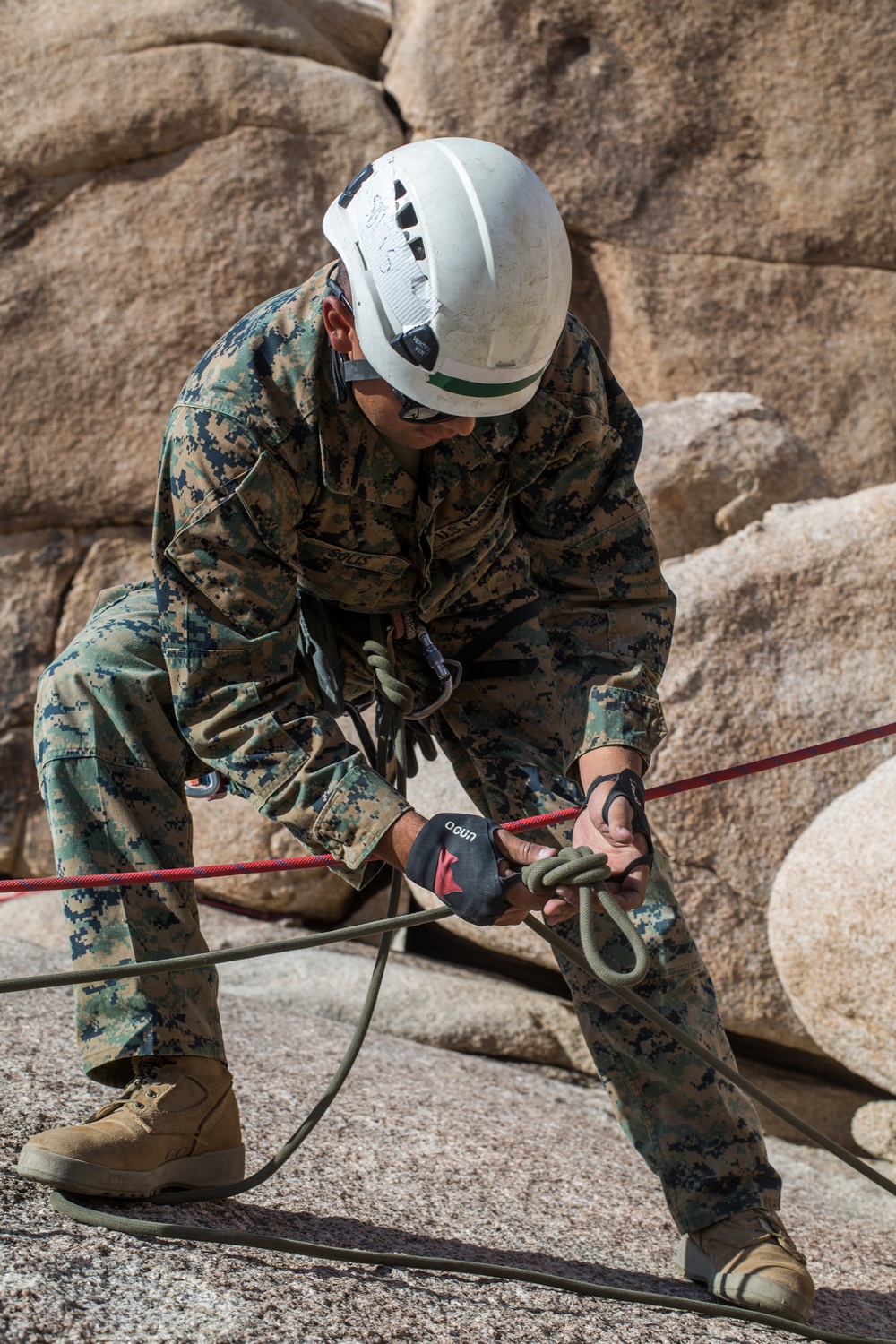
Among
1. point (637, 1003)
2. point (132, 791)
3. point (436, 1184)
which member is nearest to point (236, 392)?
point (132, 791)

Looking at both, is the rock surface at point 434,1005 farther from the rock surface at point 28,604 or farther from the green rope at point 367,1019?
the rock surface at point 28,604

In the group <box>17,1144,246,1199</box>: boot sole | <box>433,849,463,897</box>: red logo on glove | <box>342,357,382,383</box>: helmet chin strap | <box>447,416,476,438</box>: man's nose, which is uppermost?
<box>342,357,382,383</box>: helmet chin strap

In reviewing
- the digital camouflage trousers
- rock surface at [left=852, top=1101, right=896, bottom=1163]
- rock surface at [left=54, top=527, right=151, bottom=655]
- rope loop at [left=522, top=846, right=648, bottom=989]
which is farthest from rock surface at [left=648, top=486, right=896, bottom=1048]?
rock surface at [left=54, top=527, right=151, bottom=655]

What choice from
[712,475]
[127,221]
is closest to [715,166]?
[712,475]

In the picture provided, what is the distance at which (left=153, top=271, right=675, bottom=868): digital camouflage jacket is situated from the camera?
212 centimetres

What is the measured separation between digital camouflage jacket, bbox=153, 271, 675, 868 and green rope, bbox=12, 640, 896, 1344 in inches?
8.5

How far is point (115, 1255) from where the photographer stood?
1.95 meters

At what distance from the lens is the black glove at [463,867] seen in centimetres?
193

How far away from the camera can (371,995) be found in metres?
2.50

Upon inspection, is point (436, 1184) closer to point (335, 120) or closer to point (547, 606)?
point (547, 606)

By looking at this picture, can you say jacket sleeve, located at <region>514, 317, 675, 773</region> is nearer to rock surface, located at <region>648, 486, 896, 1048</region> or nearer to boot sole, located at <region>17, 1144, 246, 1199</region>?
boot sole, located at <region>17, 1144, 246, 1199</region>

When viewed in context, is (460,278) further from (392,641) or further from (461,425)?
(392,641)

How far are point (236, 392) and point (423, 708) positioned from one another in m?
0.78

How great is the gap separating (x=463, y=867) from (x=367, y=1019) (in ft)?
2.40
